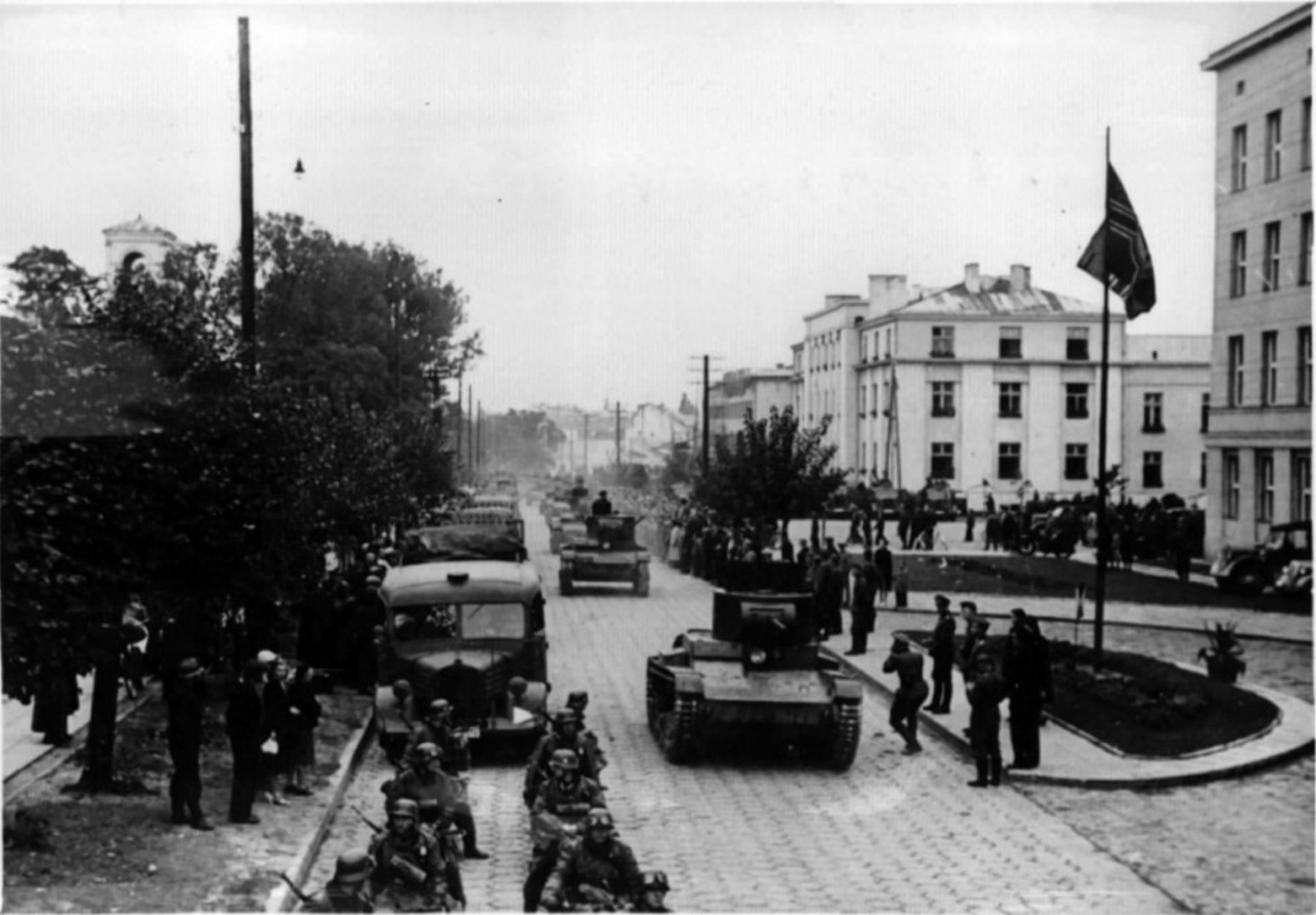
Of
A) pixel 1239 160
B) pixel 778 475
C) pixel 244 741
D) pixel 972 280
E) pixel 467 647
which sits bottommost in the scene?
pixel 244 741

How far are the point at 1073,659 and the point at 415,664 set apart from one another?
10183mm

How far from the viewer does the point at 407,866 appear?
33.0 feet

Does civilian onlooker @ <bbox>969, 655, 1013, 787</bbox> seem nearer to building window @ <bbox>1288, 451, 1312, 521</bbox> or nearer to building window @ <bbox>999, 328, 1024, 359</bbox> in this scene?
building window @ <bbox>1288, 451, 1312, 521</bbox>

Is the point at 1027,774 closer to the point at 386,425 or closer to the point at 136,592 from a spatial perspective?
the point at 136,592

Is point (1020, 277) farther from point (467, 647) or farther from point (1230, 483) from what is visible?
point (467, 647)

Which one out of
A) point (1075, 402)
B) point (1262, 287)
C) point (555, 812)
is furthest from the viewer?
point (1075, 402)

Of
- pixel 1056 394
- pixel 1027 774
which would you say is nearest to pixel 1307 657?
pixel 1027 774

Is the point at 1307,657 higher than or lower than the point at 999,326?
lower

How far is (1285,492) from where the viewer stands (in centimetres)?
3469

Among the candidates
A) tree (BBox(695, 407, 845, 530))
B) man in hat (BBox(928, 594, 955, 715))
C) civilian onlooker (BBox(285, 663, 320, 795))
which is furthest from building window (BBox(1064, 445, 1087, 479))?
civilian onlooker (BBox(285, 663, 320, 795))

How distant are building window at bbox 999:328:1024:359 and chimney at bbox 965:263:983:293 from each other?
10.7 ft

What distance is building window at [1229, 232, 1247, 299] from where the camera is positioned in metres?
35.5

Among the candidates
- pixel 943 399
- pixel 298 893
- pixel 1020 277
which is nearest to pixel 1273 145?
pixel 298 893

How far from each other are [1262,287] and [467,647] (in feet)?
79.3
